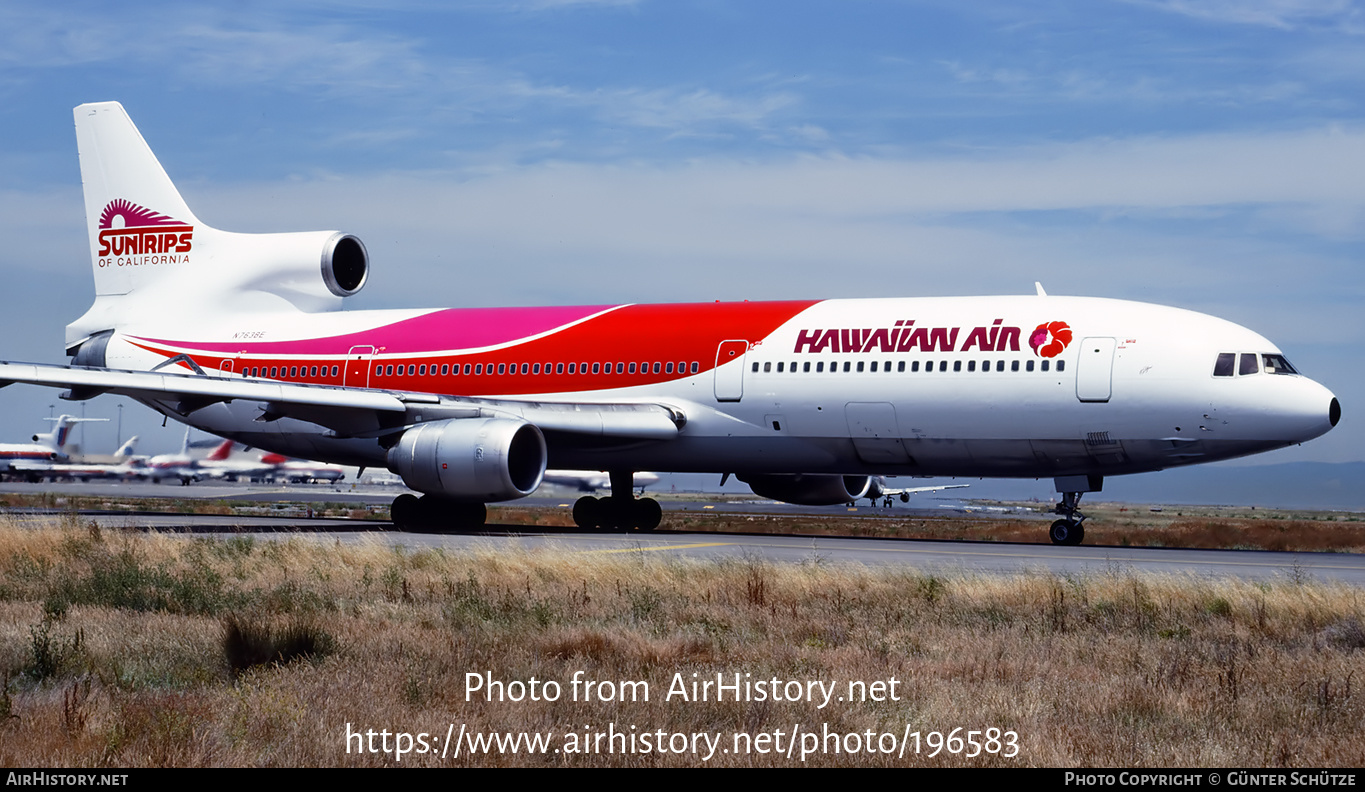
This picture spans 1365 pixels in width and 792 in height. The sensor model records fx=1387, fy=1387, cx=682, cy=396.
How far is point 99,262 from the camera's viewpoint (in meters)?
33.9

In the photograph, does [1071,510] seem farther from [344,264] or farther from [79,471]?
[79,471]

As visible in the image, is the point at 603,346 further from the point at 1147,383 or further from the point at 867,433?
the point at 1147,383

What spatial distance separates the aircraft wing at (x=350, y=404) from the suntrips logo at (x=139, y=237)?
27.3ft

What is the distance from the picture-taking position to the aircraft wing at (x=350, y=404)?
2408cm

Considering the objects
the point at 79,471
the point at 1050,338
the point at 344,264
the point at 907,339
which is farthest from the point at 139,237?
the point at 79,471

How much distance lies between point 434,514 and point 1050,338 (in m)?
12.0

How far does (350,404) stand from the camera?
2478cm

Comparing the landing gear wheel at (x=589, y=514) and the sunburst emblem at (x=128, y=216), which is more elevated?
the sunburst emblem at (x=128, y=216)

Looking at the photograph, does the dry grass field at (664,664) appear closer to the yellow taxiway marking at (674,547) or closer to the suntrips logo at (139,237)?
the yellow taxiway marking at (674,547)

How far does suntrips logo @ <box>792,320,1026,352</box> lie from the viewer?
23516mm

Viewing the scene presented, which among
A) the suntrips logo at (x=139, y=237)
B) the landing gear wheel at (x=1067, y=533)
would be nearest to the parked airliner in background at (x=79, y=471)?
the suntrips logo at (x=139, y=237)

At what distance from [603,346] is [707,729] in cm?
1981

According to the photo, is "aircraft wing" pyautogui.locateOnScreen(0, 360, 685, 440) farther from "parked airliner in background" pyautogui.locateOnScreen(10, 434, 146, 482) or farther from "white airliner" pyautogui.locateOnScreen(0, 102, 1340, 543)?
"parked airliner in background" pyautogui.locateOnScreen(10, 434, 146, 482)
